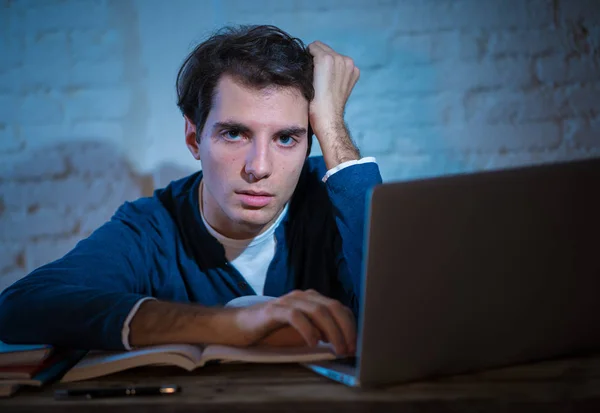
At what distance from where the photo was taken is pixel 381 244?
26.7 inches

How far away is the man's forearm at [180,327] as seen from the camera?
93 cm

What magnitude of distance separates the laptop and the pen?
21 centimetres

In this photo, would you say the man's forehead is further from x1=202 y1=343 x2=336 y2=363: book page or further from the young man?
x1=202 y1=343 x2=336 y2=363: book page

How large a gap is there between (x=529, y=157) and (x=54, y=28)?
1.51 metres

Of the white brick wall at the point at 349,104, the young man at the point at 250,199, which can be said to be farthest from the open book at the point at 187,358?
the white brick wall at the point at 349,104

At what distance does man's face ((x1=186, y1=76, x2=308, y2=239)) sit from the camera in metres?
1.44

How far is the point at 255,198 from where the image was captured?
4.74ft

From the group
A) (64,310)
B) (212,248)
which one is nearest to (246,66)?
(212,248)

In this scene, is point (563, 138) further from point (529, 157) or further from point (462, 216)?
point (462, 216)

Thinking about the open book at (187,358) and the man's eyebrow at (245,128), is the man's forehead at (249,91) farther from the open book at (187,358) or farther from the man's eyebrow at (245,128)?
the open book at (187,358)

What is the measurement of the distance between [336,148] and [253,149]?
0.70ft

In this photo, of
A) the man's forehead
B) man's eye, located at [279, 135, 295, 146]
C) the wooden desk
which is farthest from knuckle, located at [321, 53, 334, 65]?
the wooden desk

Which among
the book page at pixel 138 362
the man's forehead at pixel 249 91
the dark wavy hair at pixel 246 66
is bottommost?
the book page at pixel 138 362

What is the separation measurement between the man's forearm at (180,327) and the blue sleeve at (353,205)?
0.56 m
